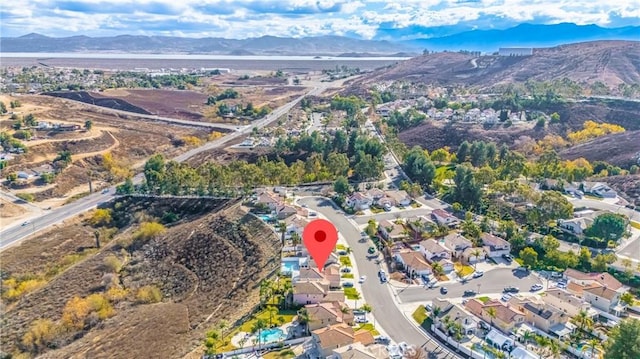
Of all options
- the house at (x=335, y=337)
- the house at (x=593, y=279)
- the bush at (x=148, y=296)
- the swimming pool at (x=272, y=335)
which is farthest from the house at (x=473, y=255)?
the bush at (x=148, y=296)

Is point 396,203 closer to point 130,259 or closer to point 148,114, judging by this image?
point 130,259

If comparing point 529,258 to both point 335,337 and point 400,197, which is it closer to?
point 400,197

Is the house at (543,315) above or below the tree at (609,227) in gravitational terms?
below

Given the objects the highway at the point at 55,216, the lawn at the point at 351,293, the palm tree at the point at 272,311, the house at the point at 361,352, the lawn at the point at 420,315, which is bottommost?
the highway at the point at 55,216

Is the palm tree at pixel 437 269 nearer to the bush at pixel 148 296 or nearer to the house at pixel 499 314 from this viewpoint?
the house at pixel 499 314

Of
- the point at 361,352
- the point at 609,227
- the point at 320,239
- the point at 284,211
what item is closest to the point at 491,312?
the point at 361,352

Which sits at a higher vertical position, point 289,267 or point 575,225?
point 575,225
